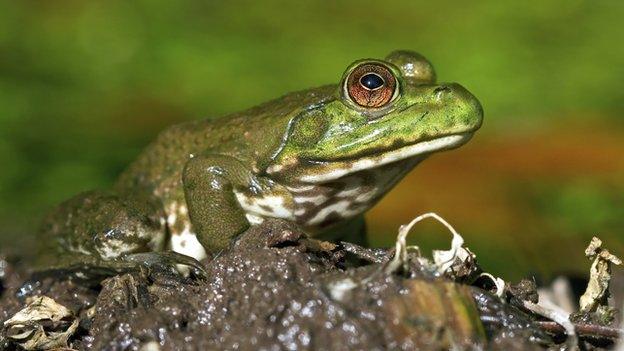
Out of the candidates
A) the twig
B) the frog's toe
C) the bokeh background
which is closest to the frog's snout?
the twig

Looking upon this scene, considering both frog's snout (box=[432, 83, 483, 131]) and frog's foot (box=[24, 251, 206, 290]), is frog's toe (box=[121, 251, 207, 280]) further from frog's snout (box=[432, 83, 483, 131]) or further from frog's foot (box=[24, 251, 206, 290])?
frog's snout (box=[432, 83, 483, 131])

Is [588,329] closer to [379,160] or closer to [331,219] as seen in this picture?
[379,160]

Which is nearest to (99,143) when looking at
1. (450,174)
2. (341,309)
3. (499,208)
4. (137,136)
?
(137,136)

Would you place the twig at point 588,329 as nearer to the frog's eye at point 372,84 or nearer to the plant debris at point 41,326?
the frog's eye at point 372,84

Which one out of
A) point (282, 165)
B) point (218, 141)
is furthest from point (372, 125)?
point (218, 141)

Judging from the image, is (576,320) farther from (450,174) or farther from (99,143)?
(99,143)

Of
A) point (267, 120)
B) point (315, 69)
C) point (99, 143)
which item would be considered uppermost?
point (267, 120)

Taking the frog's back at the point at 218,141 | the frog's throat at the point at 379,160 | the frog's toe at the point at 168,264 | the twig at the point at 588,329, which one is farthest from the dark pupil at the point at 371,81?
the twig at the point at 588,329
